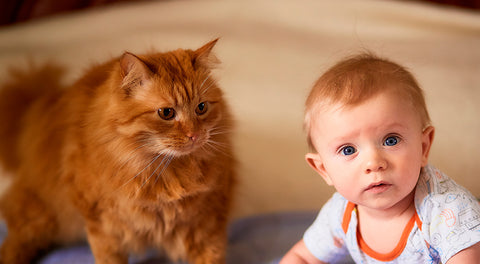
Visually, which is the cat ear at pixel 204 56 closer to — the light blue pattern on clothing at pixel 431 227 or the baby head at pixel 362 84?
the baby head at pixel 362 84

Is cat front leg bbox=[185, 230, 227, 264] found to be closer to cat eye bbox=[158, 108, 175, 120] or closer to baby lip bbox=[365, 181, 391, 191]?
cat eye bbox=[158, 108, 175, 120]

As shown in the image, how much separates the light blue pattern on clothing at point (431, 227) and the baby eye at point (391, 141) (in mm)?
167

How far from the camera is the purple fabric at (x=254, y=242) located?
5.05 feet

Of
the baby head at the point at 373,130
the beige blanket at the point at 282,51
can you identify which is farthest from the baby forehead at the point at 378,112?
the beige blanket at the point at 282,51

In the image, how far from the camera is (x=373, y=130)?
1.01 m

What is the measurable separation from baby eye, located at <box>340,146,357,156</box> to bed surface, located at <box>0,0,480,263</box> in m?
0.58

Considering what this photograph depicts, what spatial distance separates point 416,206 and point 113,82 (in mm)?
820

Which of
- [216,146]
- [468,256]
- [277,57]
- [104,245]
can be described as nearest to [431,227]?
[468,256]

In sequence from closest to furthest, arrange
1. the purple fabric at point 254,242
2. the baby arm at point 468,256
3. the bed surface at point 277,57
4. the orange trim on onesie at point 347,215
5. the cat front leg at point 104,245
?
the baby arm at point 468,256 → the orange trim on onesie at point 347,215 → the cat front leg at point 104,245 → the purple fabric at point 254,242 → the bed surface at point 277,57

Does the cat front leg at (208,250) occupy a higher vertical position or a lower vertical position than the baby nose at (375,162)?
lower

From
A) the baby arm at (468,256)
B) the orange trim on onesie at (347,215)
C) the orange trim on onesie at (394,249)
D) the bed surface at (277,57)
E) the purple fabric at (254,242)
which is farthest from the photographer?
the bed surface at (277,57)

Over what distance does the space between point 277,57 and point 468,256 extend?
5.16 feet

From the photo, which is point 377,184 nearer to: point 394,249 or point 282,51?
point 394,249

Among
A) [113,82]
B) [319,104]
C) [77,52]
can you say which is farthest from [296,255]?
[77,52]
